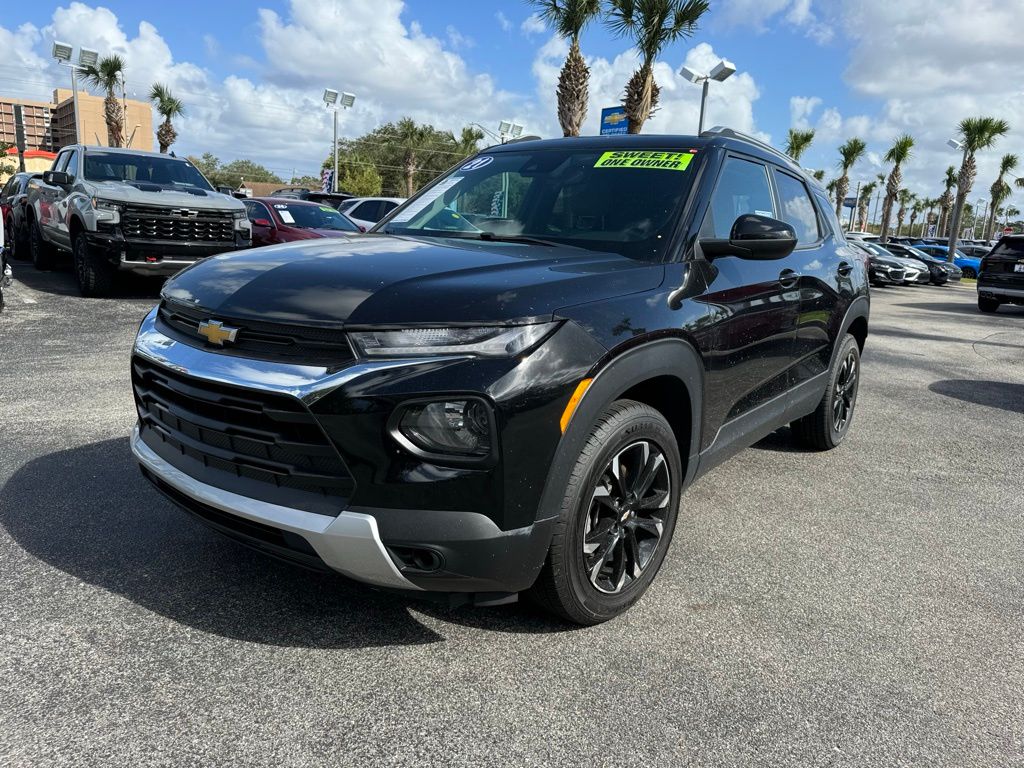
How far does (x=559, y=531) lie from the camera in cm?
235

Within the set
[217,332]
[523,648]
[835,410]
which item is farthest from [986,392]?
[217,332]

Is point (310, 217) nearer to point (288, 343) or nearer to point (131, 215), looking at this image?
point (131, 215)

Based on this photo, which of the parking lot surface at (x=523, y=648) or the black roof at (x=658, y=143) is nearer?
the parking lot surface at (x=523, y=648)

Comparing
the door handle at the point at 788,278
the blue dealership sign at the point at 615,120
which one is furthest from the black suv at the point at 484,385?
the blue dealership sign at the point at 615,120

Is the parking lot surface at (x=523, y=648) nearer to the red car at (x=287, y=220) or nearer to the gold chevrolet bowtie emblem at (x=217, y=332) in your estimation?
the gold chevrolet bowtie emblem at (x=217, y=332)

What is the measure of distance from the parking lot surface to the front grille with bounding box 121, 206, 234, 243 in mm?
6068

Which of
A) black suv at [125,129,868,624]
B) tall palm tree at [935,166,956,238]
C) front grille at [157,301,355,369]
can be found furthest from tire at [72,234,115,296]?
tall palm tree at [935,166,956,238]

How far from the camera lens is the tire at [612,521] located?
242 centimetres

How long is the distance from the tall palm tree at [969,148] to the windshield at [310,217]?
29708mm

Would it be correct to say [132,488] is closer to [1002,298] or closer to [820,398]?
[820,398]

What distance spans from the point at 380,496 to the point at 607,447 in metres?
0.76

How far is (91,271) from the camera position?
32.9ft

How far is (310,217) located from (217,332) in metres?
11.2

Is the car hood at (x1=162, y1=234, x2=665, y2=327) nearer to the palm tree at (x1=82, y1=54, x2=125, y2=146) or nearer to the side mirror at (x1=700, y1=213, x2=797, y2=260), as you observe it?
the side mirror at (x1=700, y1=213, x2=797, y2=260)
